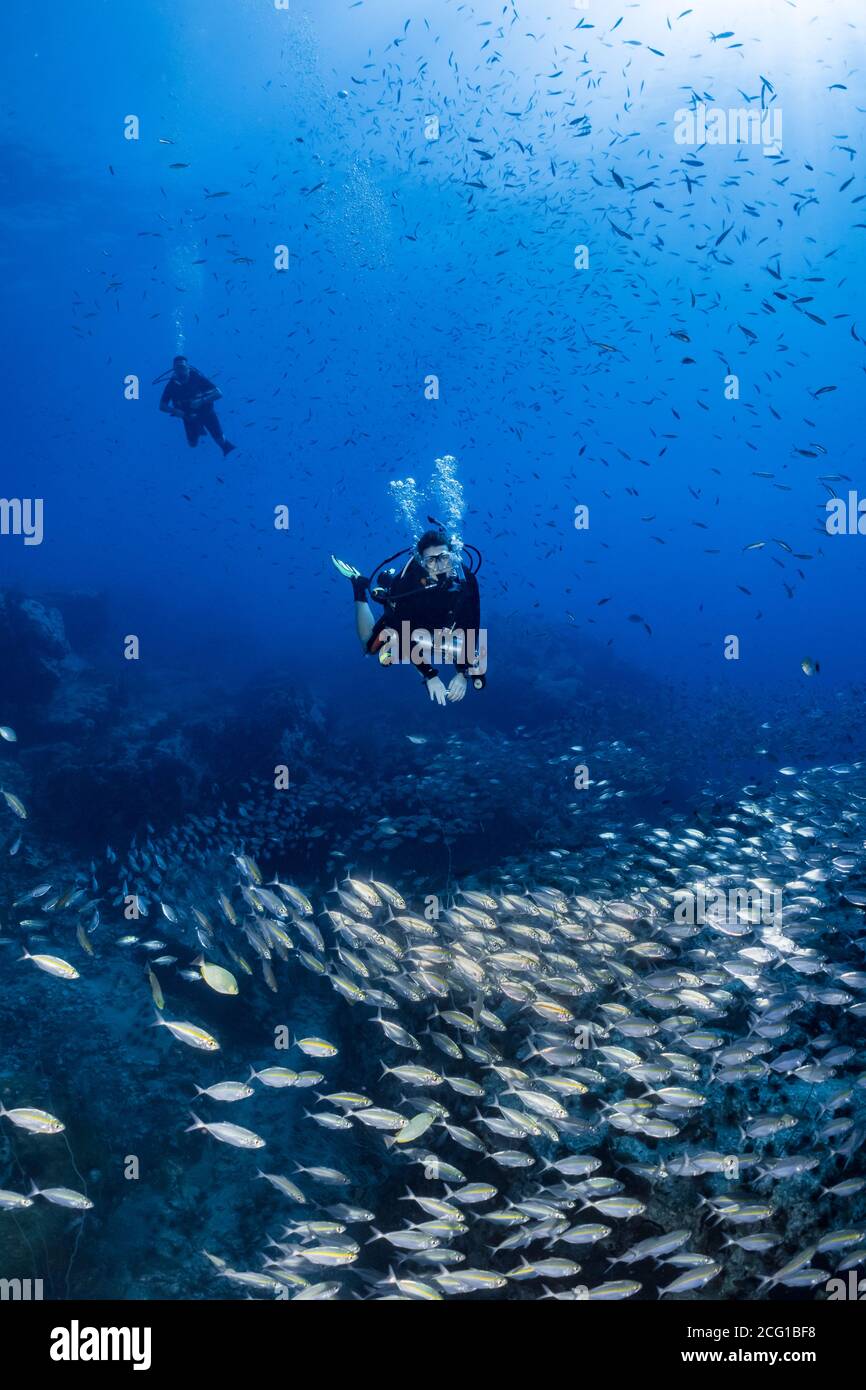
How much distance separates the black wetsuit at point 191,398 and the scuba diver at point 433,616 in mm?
12052

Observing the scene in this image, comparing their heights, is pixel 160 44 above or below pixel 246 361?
below

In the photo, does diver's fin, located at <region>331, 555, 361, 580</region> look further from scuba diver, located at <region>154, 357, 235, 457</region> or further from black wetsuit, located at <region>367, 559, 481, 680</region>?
scuba diver, located at <region>154, 357, 235, 457</region>

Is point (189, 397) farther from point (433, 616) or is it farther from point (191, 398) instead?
point (433, 616)

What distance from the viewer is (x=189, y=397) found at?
55.8ft

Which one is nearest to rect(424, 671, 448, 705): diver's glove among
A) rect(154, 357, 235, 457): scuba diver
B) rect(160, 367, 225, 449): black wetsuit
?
rect(154, 357, 235, 457): scuba diver

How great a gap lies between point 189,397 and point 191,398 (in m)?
0.05

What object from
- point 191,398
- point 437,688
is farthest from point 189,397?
point 437,688

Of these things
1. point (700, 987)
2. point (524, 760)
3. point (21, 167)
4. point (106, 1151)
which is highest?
point (21, 167)

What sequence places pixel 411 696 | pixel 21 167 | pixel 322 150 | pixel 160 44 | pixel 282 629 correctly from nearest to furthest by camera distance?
pixel 411 696 < pixel 160 44 < pixel 21 167 < pixel 322 150 < pixel 282 629

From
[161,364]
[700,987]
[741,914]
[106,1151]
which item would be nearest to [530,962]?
[700,987]

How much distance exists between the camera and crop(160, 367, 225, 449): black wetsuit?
16.8m

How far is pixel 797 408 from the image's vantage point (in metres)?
101

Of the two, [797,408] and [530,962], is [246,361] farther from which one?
[530,962]

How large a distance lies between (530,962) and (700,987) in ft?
4.61
